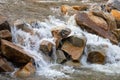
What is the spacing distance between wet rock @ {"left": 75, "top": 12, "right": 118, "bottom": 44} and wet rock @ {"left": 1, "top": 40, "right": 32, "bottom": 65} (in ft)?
10.9

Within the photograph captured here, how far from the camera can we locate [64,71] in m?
10.4

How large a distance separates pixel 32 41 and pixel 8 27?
2.82ft

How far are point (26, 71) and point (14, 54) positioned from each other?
0.62 m

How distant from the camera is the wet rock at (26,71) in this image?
32.3 feet

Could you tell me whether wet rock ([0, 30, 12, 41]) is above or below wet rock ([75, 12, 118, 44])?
above

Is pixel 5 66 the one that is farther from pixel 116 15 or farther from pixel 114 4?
pixel 114 4

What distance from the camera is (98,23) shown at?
13.3 metres

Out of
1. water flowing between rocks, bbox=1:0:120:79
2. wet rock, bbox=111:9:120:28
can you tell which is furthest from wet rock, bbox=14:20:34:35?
wet rock, bbox=111:9:120:28

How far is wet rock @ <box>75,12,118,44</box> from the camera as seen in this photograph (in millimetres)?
12914

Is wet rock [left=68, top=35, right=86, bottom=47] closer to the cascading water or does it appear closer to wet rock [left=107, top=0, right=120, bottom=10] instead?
the cascading water

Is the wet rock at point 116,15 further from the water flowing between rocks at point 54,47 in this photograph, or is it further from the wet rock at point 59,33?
the wet rock at point 59,33

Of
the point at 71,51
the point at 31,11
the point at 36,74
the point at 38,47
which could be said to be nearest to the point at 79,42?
the point at 71,51

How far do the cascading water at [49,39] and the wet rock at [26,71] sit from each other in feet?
0.66

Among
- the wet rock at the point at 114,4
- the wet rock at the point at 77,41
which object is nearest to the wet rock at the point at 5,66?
the wet rock at the point at 77,41
